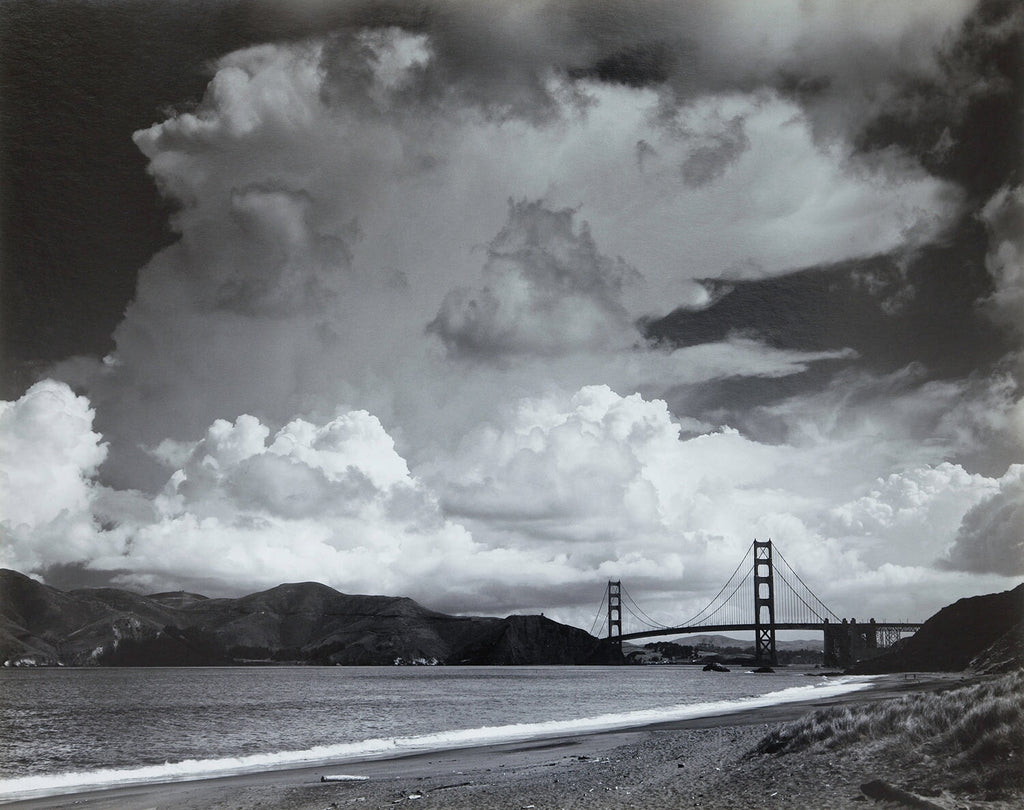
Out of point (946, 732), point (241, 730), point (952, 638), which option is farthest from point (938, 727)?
point (952, 638)

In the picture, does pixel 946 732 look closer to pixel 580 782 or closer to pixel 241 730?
pixel 580 782

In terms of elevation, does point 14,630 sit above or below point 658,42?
below

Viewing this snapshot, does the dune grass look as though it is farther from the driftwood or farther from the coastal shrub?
the driftwood

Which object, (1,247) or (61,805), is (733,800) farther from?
(1,247)

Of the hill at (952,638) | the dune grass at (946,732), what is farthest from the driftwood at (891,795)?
the hill at (952,638)

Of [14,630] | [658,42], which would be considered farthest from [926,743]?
[14,630]

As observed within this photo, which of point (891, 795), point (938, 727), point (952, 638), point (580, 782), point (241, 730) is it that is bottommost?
point (241, 730)
